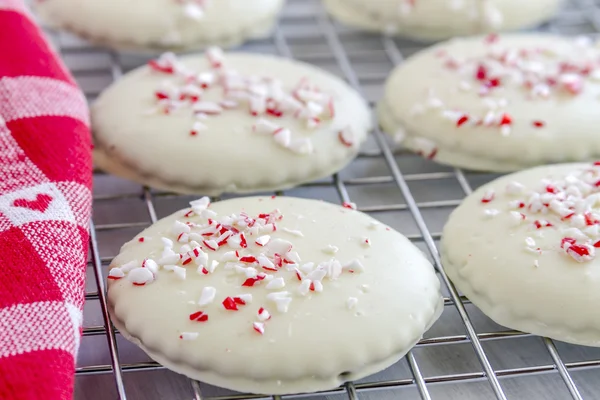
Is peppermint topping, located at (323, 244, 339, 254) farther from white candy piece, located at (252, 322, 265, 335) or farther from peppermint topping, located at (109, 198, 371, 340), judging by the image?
white candy piece, located at (252, 322, 265, 335)

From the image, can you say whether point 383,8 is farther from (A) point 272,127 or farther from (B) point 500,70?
(A) point 272,127

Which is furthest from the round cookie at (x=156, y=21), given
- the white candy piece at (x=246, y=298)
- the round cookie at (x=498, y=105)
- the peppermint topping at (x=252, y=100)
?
the white candy piece at (x=246, y=298)

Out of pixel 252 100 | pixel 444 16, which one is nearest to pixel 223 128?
pixel 252 100

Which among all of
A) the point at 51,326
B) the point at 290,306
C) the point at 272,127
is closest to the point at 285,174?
the point at 272,127

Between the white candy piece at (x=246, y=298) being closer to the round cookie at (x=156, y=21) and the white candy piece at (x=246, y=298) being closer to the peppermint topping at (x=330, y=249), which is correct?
the peppermint topping at (x=330, y=249)

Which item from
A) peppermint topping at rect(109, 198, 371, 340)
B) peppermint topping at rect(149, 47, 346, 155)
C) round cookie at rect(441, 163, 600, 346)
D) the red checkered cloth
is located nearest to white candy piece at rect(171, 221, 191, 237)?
peppermint topping at rect(109, 198, 371, 340)

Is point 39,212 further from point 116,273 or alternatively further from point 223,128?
point 223,128
